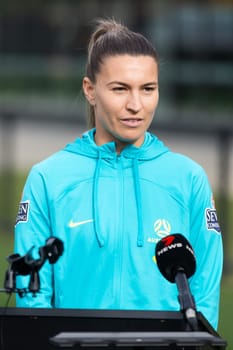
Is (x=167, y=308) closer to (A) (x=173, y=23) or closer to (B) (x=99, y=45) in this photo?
(B) (x=99, y=45)

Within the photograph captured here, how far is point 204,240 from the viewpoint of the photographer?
4.98 metres

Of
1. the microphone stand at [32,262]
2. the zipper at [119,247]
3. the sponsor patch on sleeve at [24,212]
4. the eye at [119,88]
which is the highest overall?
the eye at [119,88]

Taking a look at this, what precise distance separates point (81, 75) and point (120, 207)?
16391mm

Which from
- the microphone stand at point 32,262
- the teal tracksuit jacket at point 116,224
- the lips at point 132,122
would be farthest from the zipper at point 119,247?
the microphone stand at point 32,262

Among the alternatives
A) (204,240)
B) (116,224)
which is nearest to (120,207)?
(116,224)

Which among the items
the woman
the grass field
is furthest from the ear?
the grass field

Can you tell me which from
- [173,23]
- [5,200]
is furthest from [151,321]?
[173,23]

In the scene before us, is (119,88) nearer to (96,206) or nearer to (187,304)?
(96,206)

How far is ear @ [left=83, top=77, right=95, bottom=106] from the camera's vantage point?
5.15 metres

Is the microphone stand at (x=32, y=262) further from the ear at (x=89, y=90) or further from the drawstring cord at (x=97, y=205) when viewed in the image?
the ear at (x=89, y=90)

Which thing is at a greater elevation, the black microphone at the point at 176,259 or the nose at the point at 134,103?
the nose at the point at 134,103

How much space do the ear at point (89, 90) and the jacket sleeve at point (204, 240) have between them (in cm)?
51

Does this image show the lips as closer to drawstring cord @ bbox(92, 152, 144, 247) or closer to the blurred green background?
drawstring cord @ bbox(92, 152, 144, 247)

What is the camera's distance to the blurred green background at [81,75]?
14.1 meters
